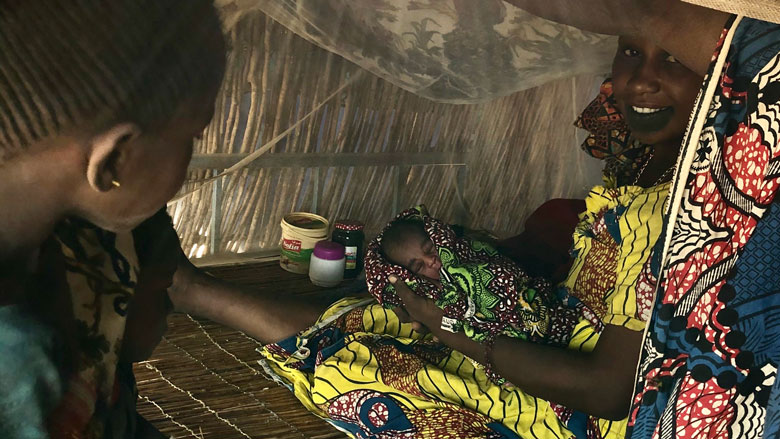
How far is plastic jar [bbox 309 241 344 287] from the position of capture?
1.40 meters

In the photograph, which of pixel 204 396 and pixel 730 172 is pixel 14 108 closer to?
pixel 730 172

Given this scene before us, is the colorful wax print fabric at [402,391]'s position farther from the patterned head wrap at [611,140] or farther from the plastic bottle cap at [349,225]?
the patterned head wrap at [611,140]

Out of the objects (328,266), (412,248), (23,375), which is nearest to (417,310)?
(412,248)

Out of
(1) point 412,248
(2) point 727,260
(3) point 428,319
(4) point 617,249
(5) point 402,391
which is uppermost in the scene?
(2) point 727,260

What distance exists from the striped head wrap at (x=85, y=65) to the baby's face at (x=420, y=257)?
1031mm

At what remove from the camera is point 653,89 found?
109 centimetres

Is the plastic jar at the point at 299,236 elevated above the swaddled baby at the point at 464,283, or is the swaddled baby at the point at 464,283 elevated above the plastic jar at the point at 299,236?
the plastic jar at the point at 299,236

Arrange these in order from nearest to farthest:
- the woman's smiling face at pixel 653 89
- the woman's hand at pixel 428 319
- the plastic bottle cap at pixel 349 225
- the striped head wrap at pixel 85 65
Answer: the striped head wrap at pixel 85 65 < the woman's smiling face at pixel 653 89 < the woman's hand at pixel 428 319 < the plastic bottle cap at pixel 349 225

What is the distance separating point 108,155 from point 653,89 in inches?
34.8

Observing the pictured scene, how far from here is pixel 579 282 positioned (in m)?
1.39

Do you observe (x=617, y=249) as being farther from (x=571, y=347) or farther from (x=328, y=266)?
(x=328, y=266)

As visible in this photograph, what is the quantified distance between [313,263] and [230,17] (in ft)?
3.12

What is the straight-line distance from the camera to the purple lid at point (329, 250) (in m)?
1.25

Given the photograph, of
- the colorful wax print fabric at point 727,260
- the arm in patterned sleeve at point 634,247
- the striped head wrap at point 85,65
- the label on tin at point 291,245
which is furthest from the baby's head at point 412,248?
the striped head wrap at point 85,65
